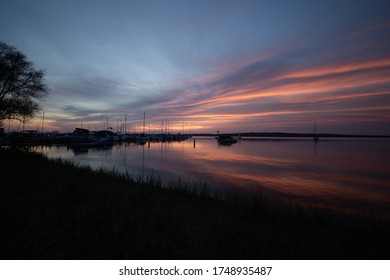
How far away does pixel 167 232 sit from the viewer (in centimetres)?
530

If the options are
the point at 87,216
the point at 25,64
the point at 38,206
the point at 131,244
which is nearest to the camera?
the point at 131,244

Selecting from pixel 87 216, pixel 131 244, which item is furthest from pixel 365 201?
pixel 87 216

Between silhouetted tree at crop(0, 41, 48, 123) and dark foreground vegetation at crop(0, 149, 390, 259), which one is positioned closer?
dark foreground vegetation at crop(0, 149, 390, 259)

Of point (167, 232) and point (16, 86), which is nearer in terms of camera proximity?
point (167, 232)

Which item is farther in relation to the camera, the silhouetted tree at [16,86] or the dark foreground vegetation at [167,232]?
the silhouetted tree at [16,86]

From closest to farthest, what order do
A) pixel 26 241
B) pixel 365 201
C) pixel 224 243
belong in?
1. pixel 26 241
2. pixel 224 243
3. pixel 365 201

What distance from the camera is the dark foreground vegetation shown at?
164 inches

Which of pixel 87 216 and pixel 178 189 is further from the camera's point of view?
pixel 178 189

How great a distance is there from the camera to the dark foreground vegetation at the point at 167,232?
4.17 meters

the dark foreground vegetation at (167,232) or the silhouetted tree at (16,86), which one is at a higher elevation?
the silhouetted tree at (16,86)

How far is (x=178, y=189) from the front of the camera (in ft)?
35.3

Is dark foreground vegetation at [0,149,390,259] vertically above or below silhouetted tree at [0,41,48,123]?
below

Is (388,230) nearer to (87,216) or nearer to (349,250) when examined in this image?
(349,250)
